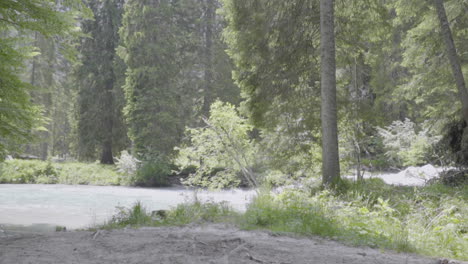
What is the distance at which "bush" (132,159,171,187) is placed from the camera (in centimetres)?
1898

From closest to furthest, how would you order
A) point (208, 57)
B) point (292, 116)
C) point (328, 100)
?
1. point (328, 100)
2. point (292, 116)
3. point (208, 57)

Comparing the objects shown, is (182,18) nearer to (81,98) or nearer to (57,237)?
(81,98)

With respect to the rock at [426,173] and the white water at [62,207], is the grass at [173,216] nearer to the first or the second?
the white water at [62,207]

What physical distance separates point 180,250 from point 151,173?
15.6 m

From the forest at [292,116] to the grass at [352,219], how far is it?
0.03 meters

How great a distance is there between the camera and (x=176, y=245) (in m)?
4.20

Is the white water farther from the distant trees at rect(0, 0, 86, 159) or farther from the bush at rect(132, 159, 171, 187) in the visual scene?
the bush at rect(132, 159, 171, 187)

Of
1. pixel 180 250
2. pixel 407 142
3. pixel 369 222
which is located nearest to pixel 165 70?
pixel 407 142

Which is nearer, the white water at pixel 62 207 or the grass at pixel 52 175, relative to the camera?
the white water at pixel 62 207

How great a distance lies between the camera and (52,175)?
1966 centimetres

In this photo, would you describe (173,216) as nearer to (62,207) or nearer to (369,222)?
(369,222)

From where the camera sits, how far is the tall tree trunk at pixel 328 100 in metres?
8.38

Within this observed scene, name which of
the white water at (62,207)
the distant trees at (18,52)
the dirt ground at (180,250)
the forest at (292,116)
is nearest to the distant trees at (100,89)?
the forest at (292,116)

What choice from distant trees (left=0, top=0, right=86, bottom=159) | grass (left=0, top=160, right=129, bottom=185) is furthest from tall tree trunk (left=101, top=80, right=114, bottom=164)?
distant trees (left=0, top=0, right=86, bottom=159)
